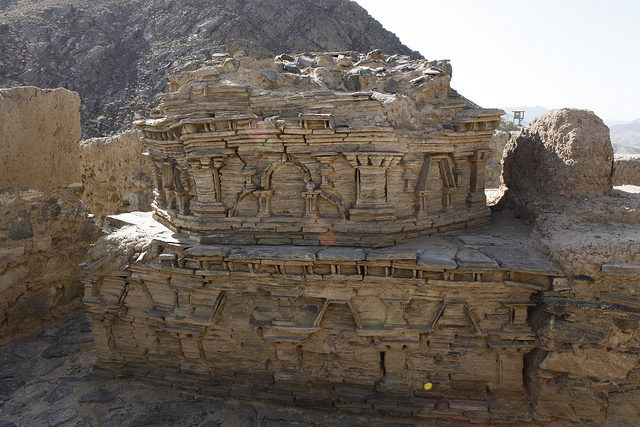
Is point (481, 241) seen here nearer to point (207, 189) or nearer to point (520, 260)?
point (520, 260)

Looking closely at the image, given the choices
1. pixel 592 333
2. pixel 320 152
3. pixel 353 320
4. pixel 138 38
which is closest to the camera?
pixel 592 333

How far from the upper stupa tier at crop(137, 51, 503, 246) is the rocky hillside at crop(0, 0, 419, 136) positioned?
29.9m

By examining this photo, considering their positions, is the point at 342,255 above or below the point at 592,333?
above

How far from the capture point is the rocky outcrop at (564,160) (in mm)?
6797

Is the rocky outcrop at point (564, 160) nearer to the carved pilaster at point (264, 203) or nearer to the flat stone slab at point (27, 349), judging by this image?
the carved pilaster at point (264, 203)

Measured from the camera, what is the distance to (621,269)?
211 inches

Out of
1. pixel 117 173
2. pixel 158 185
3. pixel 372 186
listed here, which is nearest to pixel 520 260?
pixel 372 186

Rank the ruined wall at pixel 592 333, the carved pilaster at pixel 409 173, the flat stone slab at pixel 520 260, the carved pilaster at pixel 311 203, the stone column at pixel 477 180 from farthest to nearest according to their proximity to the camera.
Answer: the stone column at pixel 477 180 → the carved pilaster at pixel 409 173 → the carved pilaster at pixel 311 203 → the flat stone slab at pixel 520 260 → the ruined wall at pixel 592 333

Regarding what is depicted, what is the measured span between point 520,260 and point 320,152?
11.2 ft

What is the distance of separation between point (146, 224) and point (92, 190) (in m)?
10.6

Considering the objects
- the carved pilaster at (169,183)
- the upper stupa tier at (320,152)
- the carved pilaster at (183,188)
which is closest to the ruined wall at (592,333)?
the upper stupa tier at (320,152)

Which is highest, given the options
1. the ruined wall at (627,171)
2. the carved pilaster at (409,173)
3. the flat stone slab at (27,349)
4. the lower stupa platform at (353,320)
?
the carved pilaster at (409,173)

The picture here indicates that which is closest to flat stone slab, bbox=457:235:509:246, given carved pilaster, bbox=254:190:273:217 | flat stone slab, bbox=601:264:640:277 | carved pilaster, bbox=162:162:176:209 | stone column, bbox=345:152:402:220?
stone column, bbox=345:152:402:220

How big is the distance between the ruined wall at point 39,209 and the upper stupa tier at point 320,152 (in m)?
3.32
